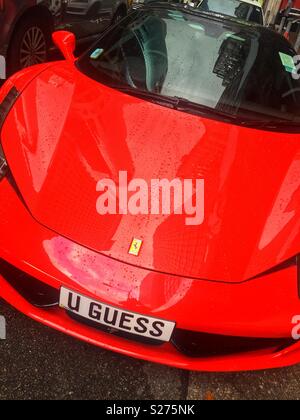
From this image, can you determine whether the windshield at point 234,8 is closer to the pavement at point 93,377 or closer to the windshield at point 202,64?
the windshield at point 202,64

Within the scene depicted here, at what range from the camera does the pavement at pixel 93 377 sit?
1662mm

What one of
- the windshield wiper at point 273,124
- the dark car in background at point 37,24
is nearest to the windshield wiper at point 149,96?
the windshield wiper at point 273,124

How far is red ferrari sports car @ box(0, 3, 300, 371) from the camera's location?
58.5 inches

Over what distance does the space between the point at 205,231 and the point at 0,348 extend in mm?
1007

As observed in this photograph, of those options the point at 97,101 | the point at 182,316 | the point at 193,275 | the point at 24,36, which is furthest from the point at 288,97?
the point at 24,36

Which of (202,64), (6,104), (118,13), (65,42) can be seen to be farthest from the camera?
(118,13)

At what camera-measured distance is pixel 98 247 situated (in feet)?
5.06

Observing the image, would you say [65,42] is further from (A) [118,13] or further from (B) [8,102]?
(A) [118,13]

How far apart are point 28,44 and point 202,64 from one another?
2.15 metres

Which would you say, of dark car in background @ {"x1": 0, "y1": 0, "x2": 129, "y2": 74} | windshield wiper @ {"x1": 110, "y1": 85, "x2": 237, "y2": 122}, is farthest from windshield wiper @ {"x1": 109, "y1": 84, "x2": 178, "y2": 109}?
dark car in background @ {"x1": 0, "y1": 0, "x2": 129, "y2": 74}

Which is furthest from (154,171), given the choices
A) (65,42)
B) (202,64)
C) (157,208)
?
(65,42)

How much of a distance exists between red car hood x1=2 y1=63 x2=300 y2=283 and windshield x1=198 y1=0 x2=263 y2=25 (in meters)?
7.80

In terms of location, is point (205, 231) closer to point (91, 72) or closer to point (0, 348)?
point (0, 348)

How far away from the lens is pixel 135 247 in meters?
1.56
